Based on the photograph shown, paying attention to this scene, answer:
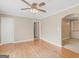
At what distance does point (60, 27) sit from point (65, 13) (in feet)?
3.32

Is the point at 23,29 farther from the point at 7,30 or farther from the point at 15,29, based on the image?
the point at 7,30

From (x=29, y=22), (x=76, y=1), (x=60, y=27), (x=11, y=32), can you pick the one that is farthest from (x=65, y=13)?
(x=11, y=32)

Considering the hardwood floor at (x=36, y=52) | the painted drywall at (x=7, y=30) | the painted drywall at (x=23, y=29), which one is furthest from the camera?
the painted drywall at (x=23, y=29)

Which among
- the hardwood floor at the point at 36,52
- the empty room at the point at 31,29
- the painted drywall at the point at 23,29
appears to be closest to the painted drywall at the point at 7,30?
the empty room at the point at 31,29

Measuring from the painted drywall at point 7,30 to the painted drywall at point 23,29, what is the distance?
35 centimetres

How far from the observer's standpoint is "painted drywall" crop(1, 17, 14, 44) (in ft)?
21.1

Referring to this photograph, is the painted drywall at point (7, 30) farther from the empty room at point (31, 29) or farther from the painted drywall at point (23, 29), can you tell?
the painted drywall at point (23, 29)

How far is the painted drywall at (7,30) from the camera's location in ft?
21.1

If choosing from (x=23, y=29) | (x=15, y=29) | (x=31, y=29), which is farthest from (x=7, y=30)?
(x=31, y=29)

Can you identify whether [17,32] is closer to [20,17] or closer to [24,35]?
[24,35]

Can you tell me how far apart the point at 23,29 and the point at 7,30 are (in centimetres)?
148

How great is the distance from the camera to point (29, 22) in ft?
26.6

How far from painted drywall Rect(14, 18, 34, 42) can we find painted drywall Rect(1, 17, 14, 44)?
0.35m

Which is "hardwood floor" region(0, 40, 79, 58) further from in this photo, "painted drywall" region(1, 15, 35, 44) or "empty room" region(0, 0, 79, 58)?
"painted drywall" region(1, 15, 35, 44)
